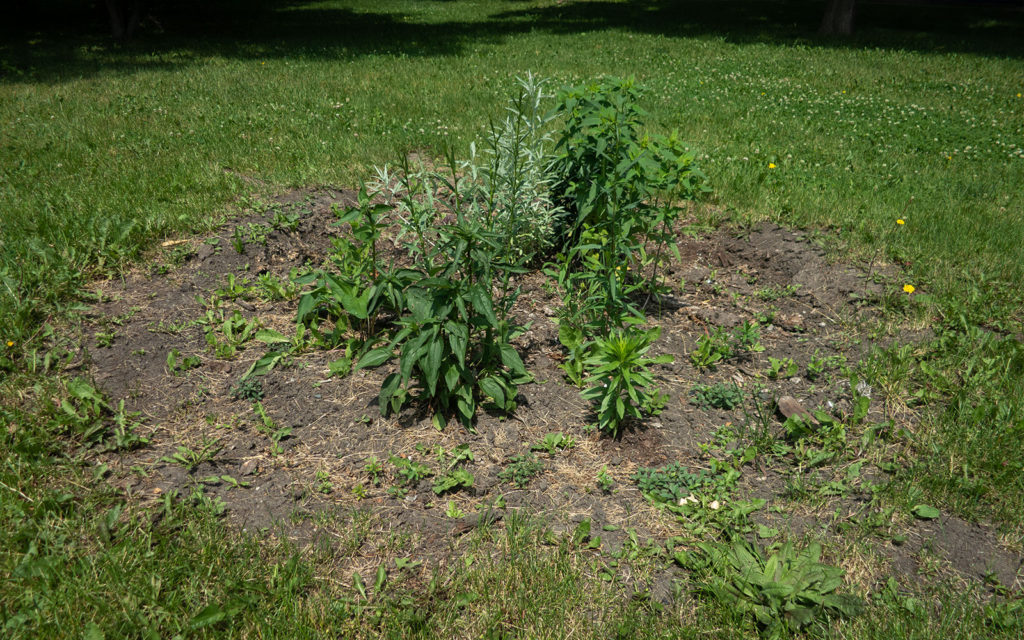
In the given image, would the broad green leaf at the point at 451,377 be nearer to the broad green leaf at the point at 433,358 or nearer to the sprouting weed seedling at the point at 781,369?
the broad green leaf at the point at 433,358

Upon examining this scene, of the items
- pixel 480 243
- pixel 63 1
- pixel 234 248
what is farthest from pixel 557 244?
pixel 63 1

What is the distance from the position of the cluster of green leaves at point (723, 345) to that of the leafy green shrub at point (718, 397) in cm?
23

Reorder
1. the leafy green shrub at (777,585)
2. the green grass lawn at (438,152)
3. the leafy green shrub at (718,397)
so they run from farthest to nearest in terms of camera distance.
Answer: the leafy green shrub at (718,397), the green grass lawn at (438,152), the leafy green shrub at (777,585)

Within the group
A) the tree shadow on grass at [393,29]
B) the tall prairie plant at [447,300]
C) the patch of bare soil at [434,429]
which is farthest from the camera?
the tree shadow on grass at [393,29]

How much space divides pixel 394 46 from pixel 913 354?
12.3 m

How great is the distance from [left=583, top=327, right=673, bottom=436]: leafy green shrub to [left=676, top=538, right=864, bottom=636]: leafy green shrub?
0.74 meters

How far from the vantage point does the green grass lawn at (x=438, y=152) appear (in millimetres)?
2338

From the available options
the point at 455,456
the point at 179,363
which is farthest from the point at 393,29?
the point at 455,456

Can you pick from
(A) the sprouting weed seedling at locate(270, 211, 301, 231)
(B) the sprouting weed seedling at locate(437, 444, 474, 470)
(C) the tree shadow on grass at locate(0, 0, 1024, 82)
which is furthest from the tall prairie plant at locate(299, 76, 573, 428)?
(C) the tree shadow on grass at locate(0, 0, 1024, 82)

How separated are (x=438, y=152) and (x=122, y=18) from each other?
12119 millimetres

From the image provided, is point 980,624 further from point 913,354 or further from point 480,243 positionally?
point 480,243

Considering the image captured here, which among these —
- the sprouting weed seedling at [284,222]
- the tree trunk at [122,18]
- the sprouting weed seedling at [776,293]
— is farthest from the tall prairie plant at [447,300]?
the tree trunk at [122,18]

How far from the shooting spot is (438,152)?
638 centimetres

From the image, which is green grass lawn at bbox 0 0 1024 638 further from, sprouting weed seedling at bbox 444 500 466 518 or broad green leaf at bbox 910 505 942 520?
sprouting weed seedling at bbox 444 500 466 518
